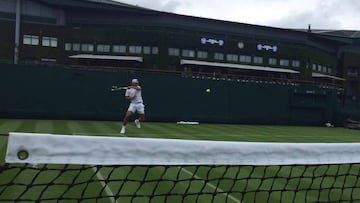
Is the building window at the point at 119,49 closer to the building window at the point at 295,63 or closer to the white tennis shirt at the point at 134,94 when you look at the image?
the building window at the point at 295,63

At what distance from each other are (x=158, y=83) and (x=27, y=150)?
18671 mm

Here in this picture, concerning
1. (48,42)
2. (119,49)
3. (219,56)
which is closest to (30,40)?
(48,42)

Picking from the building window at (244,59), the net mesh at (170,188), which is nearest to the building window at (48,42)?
the building window at (244,59)

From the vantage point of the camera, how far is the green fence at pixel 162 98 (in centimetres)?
1936

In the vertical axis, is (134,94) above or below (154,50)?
below

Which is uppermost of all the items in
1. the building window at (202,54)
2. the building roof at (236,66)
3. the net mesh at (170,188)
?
the building window at (202,54)

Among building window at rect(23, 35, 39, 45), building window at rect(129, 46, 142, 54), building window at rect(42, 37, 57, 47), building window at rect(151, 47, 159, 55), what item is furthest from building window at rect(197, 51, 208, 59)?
building window at rect(23, 35, 39, 45)

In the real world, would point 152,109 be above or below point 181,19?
below

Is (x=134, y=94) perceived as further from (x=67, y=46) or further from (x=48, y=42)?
(x=48, y=42)

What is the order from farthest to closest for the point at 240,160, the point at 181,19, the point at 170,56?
the point at 181,19, the point at 170,56, the point at 240,160

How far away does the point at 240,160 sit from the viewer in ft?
11.9

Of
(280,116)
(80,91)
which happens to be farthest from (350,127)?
(80,91)

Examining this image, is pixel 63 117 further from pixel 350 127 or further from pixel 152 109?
pixel 350 127

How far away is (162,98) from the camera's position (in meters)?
21.5
